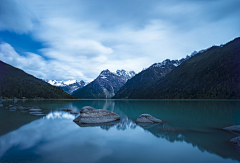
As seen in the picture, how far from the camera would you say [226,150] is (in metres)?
14.9

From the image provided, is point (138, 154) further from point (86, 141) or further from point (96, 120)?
point (96, 120)

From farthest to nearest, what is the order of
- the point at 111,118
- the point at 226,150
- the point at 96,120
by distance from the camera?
the point at 111,118, the point at 96,120, the point at 226,150

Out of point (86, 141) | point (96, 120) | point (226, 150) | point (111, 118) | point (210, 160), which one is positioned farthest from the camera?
point (111, 118)

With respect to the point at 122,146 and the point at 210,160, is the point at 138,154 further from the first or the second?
the point at 210,160

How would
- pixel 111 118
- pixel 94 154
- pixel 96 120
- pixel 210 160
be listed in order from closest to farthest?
1. pixel 210 160
2. pixel 94 154
3. pixel 96 120
4. pixel 111 118

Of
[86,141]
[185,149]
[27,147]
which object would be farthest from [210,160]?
[27,147]

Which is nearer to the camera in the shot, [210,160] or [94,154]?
[210,160]

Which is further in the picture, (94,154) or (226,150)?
(226,150)

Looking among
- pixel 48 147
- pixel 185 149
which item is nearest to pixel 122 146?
pixel 185 149

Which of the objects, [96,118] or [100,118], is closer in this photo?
[96,118]

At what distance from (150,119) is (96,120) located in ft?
39.4

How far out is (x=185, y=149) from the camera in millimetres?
15391

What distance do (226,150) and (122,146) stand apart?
10.9 metres

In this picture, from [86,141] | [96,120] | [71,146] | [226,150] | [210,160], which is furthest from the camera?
[96,120]
